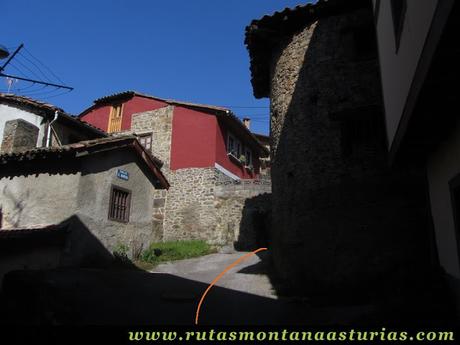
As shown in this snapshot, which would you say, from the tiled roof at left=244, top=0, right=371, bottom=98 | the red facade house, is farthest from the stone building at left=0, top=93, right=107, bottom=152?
the tiled roof at left=244, top=0, right=371, bottom=98

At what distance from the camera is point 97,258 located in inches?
437

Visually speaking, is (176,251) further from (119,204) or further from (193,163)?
(193,163)

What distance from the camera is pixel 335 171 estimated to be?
350 inches

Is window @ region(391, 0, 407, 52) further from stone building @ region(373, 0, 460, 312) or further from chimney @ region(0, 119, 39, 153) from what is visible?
chimney @ region(0, 119, 39, 153)

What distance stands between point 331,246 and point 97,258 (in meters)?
6.42

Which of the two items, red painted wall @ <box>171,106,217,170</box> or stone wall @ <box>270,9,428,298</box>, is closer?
stone wall @ <box>270,9,428,298</box>

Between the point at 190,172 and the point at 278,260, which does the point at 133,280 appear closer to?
the point at 278,260

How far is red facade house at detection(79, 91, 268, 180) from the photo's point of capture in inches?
776

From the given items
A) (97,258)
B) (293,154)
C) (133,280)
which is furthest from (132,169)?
(293,154)

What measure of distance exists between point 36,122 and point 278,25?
382 inches

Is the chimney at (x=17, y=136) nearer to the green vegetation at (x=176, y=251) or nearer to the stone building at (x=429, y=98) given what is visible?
the green vegetation at (x=176, y=251)

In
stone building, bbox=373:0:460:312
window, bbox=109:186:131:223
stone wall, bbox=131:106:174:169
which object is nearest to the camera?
stone building, bbox=373:0:460:312

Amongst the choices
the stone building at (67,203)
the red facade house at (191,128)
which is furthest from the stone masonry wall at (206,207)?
the stone building at (67,203)

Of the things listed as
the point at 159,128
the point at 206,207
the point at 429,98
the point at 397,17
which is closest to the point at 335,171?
the point at 397,17
